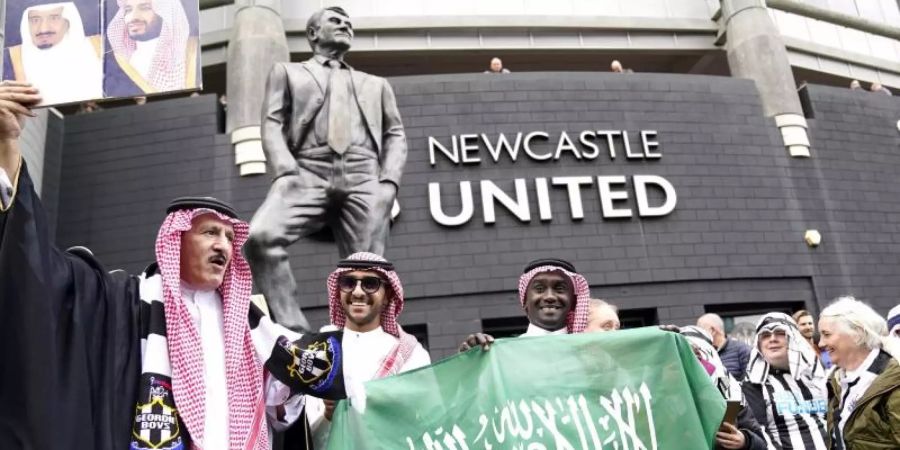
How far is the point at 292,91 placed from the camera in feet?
15.4

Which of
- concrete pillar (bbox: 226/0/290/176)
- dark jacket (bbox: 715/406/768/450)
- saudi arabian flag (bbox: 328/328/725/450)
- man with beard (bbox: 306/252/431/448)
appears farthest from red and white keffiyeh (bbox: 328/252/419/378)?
concrete pillar (bbox: 226/0/290/176)

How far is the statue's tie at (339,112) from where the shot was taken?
460 centimetres

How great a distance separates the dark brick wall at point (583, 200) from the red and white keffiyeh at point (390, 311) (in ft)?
25.1

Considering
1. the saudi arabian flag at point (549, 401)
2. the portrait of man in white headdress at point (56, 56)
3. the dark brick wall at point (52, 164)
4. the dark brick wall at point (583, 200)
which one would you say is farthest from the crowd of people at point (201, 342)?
the dark brick wall at point (52, 164)

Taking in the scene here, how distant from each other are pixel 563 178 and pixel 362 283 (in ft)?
29.9

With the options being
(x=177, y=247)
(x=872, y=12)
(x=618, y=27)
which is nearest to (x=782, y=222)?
(x=618, y=27)

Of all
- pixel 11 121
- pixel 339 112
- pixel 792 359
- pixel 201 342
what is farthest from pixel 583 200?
pixel 11 121

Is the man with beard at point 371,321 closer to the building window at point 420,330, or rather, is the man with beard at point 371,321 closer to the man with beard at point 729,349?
the man with beard at point 729,349

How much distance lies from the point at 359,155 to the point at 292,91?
1.88ft

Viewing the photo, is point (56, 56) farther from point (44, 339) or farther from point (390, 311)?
point (390, 311)

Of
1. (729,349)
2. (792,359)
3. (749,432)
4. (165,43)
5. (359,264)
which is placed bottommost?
(749,432)

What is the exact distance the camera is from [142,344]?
2402 mm

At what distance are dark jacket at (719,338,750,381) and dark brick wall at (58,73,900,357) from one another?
5488 mm

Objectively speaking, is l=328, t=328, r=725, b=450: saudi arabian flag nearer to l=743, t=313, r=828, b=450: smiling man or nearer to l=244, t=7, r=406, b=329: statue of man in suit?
l=244, t=7, r=406, b=329: statue of man in suit
